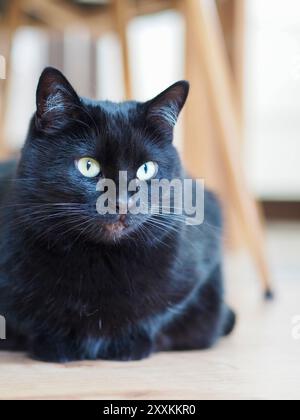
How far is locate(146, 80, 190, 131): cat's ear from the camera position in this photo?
2.72 feet

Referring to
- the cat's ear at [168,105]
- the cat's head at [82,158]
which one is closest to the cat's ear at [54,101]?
the cat's head at [82,158]

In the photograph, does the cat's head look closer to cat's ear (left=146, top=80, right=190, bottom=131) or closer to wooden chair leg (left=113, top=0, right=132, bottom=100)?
cat's ear (left=146, top=80, right=190, bottom=131)

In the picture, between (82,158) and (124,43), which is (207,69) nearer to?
(124,43)

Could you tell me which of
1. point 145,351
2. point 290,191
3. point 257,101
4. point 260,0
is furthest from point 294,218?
point 145,351

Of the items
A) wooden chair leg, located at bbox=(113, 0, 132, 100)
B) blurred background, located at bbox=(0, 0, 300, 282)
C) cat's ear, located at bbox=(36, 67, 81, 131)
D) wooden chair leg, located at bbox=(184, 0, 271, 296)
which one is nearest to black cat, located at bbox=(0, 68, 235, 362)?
cat's ear, located at bbox=(36, 67, 81, 131)

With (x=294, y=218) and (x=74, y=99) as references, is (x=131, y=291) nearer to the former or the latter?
(x=74, y=99)

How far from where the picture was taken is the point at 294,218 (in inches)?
118

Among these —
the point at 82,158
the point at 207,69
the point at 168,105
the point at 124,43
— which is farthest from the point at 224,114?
the point at 82,158

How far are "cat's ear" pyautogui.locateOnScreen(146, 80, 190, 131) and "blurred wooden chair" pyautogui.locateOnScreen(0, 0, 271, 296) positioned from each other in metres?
0.33

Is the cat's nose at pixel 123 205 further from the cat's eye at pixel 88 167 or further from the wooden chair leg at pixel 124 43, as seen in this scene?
the wooden chair leg at pixel 124 43

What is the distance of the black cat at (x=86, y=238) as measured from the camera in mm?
789

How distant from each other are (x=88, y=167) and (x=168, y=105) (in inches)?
5.8

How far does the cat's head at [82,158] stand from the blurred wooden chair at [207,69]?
390 millimetres

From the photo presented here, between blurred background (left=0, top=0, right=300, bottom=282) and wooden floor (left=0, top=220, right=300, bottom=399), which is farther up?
blurred background (left=0, top=0, right=300, bottom=282)
